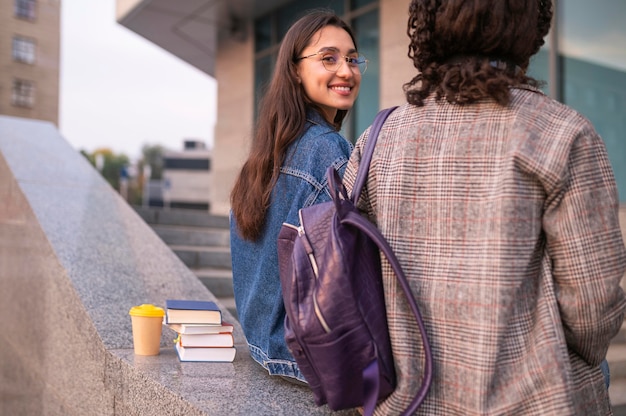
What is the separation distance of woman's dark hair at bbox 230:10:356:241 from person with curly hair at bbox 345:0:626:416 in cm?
76

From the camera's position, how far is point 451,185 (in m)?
1.68

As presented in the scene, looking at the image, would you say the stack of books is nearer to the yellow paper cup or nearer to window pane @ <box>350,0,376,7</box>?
the yellow paper cup

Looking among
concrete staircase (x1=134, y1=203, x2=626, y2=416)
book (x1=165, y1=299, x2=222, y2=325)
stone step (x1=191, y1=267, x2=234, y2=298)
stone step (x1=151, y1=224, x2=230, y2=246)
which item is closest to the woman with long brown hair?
book (x1=165, y1=299, x2=222, y2=325)

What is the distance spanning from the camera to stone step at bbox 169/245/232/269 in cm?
600

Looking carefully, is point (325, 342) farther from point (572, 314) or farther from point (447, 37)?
point (447, 37)

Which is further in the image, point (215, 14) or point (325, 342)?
point (215, 14)

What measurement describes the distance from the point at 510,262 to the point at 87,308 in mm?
2494

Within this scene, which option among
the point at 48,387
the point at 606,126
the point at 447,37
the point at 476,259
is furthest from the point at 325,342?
the point at 606,126

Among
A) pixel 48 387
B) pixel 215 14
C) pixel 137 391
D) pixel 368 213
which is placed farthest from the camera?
pixel 215 14

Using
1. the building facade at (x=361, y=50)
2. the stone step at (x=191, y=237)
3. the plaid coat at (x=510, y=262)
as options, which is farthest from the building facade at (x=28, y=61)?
the plaid coat at (x=510, y=262)

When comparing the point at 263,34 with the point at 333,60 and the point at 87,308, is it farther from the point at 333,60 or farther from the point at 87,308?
the point at 333,60

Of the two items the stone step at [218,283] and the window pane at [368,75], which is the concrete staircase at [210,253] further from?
the window pane at [368,75]

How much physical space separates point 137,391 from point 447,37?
1.93 m

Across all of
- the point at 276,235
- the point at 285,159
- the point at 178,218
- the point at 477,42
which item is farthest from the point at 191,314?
the point at 178,218
